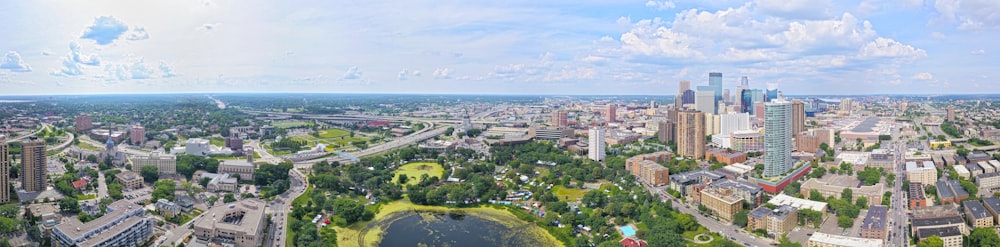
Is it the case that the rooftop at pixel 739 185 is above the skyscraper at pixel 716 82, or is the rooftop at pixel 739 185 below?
below

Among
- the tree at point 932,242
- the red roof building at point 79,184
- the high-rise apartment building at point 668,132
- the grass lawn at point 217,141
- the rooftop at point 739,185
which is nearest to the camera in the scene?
the tree at point 932,242

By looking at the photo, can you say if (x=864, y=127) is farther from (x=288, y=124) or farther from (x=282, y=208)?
(x=288, y=124)

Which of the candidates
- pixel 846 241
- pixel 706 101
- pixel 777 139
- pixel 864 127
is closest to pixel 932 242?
pixel 846 241

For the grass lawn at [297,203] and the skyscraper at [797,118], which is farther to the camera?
the skyscraper at [797,118]

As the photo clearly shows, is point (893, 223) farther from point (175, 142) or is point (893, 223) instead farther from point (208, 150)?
point (175, 142)

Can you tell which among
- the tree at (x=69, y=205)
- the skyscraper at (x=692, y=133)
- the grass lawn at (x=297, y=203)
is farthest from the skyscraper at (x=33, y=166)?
the skyscraper at (x=692, y=133)

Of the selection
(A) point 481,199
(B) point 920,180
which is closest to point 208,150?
(A) point 481,199

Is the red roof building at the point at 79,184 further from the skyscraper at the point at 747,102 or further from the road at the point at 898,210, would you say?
the skyscraper at the point at 747,102
